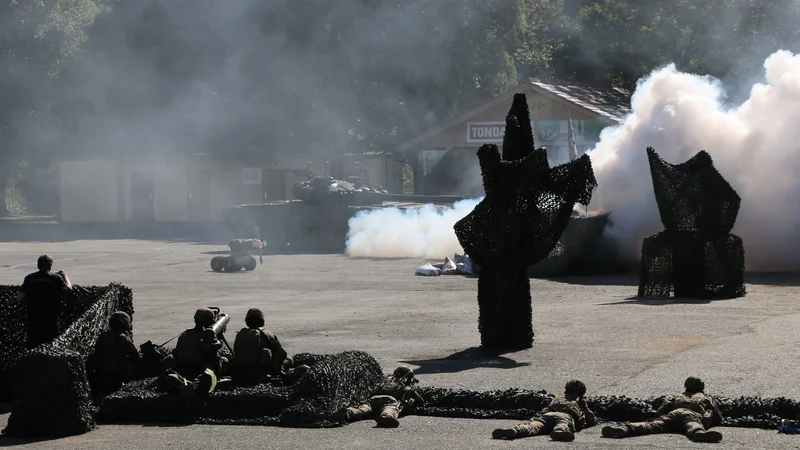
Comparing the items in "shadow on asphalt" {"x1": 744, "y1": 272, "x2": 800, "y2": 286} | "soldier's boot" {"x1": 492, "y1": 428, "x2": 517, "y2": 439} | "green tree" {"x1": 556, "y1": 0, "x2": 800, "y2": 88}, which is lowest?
"soldier's boot" {"x1": 492, "y1": 428, "x2": 517, "y2": 439}

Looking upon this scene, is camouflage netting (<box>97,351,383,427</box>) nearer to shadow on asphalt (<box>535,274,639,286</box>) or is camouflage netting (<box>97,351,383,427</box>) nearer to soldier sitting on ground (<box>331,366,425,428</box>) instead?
soldier sitting on ground (<box>331,366,425,428</box>)

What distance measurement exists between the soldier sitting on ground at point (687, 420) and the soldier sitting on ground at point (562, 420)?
35 cm

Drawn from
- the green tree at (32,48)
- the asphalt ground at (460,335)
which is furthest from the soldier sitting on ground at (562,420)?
the green tree at (32,48)

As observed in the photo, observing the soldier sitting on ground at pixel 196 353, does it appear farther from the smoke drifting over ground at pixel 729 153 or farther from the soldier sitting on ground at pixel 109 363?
the smoke drifting over ground at pixel 729 153

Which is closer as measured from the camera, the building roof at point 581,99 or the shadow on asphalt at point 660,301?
the shadow on asphalt at point 660,301

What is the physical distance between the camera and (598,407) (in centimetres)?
1059

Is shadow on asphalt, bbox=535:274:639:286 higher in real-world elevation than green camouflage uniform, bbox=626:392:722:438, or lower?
higher

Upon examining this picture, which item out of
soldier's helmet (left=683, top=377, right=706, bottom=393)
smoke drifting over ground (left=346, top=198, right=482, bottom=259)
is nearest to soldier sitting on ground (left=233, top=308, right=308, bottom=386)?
soldier's helmet (left=683, top=377, right=706, bottom=393)

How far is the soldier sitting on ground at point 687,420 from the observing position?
954cm

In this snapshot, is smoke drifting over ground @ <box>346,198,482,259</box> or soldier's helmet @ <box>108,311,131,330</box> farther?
smoke drifting over ground @ <box>346,198,482,259</box>

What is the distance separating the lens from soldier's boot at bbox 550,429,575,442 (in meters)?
9.48

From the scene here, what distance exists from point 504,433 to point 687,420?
4.85 ft

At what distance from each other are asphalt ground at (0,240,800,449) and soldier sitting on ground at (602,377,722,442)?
0.38ft

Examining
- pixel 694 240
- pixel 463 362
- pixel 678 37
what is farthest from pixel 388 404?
pixel 678 37
